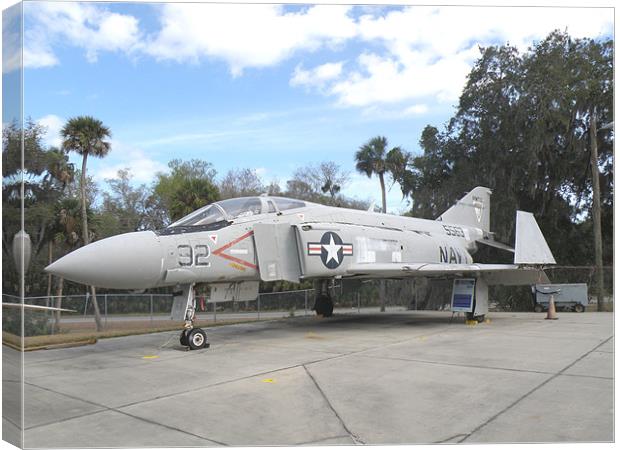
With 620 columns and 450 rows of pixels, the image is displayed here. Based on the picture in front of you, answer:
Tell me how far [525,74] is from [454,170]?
19.5 feet

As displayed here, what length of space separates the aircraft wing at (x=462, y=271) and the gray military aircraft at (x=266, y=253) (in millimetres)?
25

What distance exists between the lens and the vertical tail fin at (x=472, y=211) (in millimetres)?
17234

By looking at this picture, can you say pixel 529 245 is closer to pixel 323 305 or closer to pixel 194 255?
pixel 323 305

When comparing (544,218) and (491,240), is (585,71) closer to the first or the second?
(491,240)

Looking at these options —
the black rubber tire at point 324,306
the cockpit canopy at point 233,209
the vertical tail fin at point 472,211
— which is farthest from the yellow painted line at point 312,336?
the vertical tail fin at point 472,211

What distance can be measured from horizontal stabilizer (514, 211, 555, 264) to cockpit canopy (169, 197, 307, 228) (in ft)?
15.5

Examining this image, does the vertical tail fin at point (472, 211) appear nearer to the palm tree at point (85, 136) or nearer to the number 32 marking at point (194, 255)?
the number 32 marking at point (194, 255)

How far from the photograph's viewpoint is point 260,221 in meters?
9.28

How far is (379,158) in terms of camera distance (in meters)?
32.7

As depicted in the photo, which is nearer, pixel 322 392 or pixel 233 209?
pixel 322 392

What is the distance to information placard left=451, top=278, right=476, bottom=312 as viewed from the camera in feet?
39.5

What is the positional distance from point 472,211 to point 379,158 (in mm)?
15524

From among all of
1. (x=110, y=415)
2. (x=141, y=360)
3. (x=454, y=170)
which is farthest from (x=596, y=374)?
(x=454, y=170)

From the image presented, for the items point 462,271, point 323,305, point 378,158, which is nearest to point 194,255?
point 462,271
